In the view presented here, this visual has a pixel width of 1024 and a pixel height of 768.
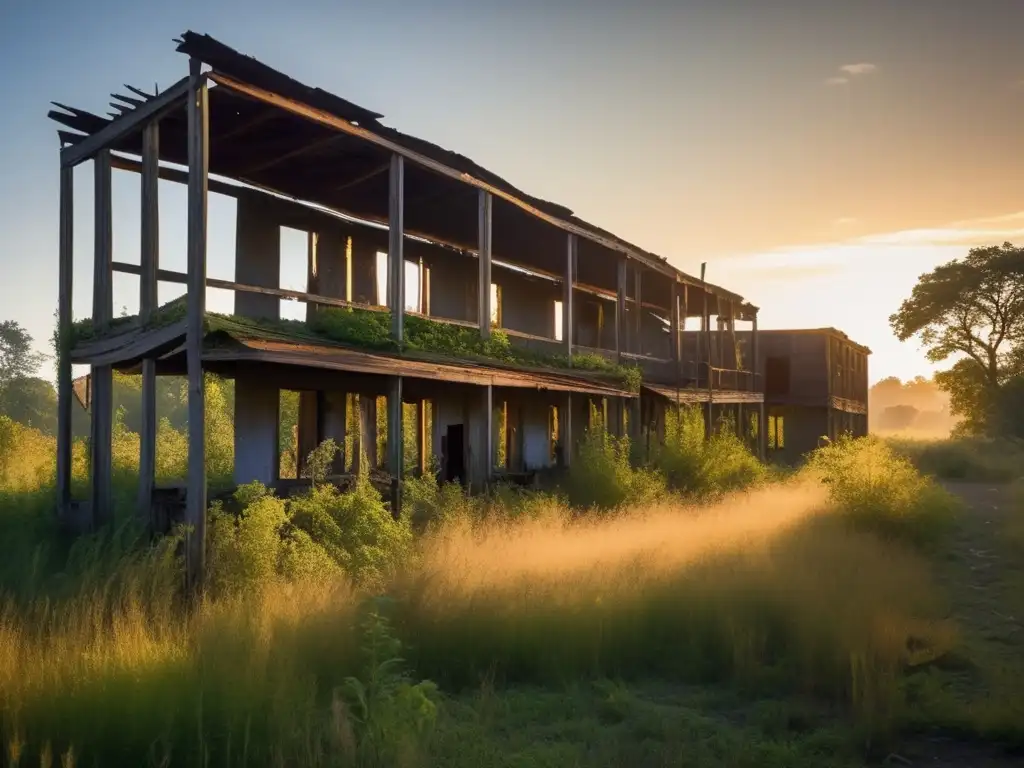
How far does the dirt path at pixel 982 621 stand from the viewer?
7.34m

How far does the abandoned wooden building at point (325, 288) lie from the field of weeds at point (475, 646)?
4.81 feet

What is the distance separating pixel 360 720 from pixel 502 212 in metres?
14.3

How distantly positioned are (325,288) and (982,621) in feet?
42.5

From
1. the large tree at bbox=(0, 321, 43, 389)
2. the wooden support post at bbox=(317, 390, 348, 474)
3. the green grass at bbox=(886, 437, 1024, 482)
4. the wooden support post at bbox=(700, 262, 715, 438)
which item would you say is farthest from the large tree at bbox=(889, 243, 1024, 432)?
the large tree at bbox=(0, 321, 43, 389)

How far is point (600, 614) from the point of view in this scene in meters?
9.82

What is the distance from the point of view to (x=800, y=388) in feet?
132

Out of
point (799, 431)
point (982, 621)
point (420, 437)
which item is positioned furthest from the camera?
point (799, 431)

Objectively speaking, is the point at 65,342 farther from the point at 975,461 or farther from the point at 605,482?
the point at 975,461

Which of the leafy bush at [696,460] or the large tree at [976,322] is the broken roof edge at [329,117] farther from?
the large tree at [976,322]

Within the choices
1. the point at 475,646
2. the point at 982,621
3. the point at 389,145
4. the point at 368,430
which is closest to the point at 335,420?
the point at 368,430

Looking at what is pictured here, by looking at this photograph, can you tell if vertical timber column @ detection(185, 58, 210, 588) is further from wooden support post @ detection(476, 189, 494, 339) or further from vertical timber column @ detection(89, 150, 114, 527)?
wooden support post @ detection(476, 189, 494, 339)

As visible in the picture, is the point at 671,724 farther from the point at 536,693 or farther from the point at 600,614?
the point at 600,614

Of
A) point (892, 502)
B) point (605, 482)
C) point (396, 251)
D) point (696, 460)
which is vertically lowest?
point (892, 502)

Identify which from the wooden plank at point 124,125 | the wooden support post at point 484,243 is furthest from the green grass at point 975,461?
the wooden plank at point 124,125
